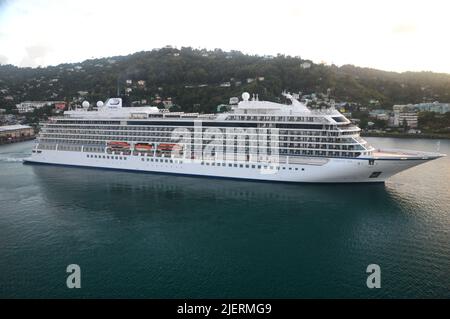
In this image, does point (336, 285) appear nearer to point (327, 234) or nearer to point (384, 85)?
point (327, 234)

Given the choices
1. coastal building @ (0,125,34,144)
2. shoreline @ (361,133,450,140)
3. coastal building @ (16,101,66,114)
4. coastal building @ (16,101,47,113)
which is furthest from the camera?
coastal building @ (16,101,47,113)

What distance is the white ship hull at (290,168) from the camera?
27.6 m

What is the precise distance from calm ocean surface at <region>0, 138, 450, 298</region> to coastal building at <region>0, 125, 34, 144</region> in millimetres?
38614

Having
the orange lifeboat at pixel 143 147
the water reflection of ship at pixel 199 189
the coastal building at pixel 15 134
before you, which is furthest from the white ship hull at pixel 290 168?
the coastal building at pixel 15 134

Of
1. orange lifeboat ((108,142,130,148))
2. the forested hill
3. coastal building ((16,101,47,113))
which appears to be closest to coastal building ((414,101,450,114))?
the forested hill

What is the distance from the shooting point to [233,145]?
3127 centimetres

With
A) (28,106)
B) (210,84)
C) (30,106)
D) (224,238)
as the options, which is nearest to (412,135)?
(210,84)

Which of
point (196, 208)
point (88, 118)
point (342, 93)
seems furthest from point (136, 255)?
point (342, 93)

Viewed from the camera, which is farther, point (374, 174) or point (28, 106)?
point (28, 106)

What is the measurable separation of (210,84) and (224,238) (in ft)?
240

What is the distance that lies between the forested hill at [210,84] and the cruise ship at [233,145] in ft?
118

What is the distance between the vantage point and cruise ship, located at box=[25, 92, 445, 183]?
28.2 metres

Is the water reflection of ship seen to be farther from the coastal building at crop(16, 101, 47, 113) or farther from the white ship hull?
the coastal building at crop(16, 101, 47, 113)

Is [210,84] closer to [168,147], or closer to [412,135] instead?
[412,135]
